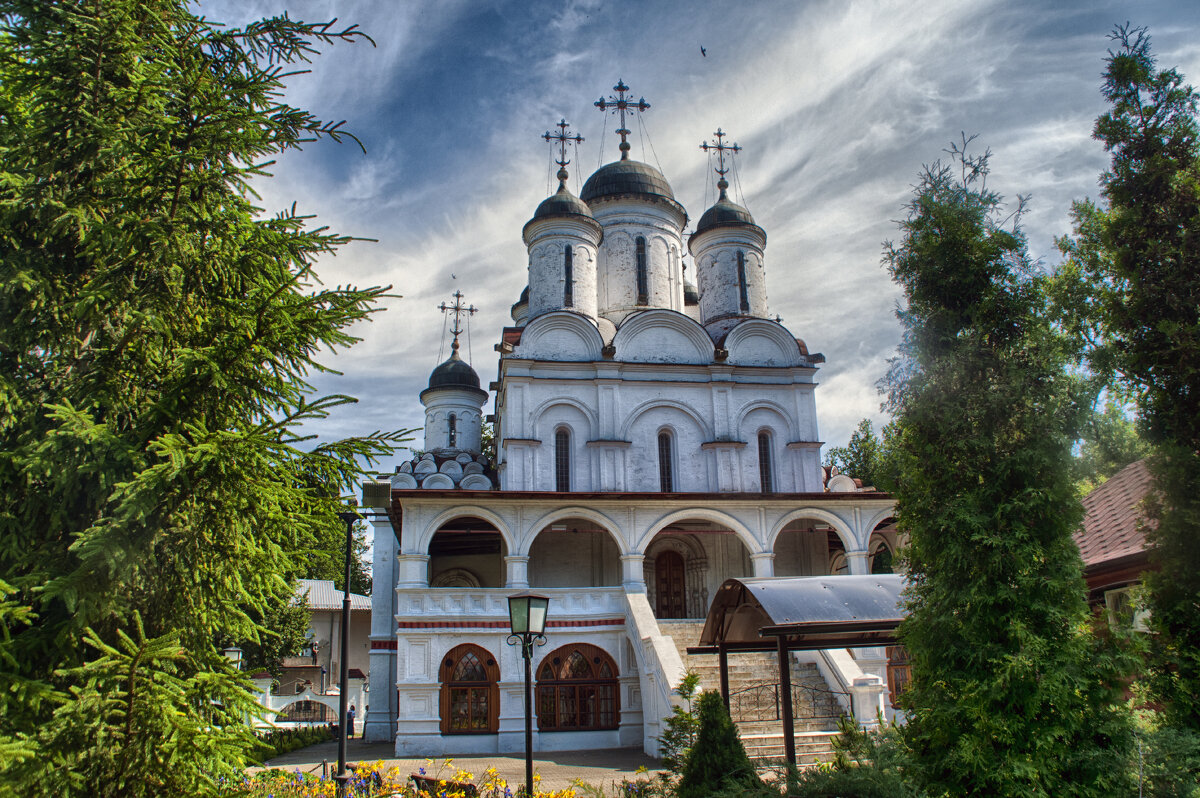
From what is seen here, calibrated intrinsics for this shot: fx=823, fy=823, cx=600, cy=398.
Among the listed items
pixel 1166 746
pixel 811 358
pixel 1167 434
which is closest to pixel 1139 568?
pixel 1167 434

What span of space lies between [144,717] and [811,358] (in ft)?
72.7

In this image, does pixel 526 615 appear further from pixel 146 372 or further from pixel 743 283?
pixel 743 283

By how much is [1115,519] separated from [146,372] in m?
12.8

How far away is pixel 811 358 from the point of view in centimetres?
2464

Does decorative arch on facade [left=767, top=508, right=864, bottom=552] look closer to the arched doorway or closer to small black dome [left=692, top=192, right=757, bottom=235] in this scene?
the arched doorway

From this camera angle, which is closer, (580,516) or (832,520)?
(580,516)

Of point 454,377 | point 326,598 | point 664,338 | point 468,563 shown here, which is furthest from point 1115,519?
point 326,598

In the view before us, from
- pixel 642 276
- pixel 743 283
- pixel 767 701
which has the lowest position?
pixel 767 701

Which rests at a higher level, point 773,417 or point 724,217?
point 724,217

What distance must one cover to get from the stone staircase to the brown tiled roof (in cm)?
507

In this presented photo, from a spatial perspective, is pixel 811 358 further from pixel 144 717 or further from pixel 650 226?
pixel 144 717

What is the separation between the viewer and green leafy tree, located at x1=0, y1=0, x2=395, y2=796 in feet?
15.8

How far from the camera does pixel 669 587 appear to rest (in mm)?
22984

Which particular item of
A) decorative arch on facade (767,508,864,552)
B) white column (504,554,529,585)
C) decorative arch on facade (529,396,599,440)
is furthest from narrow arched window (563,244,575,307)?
decorative arch on facade (767,508,864,552)
